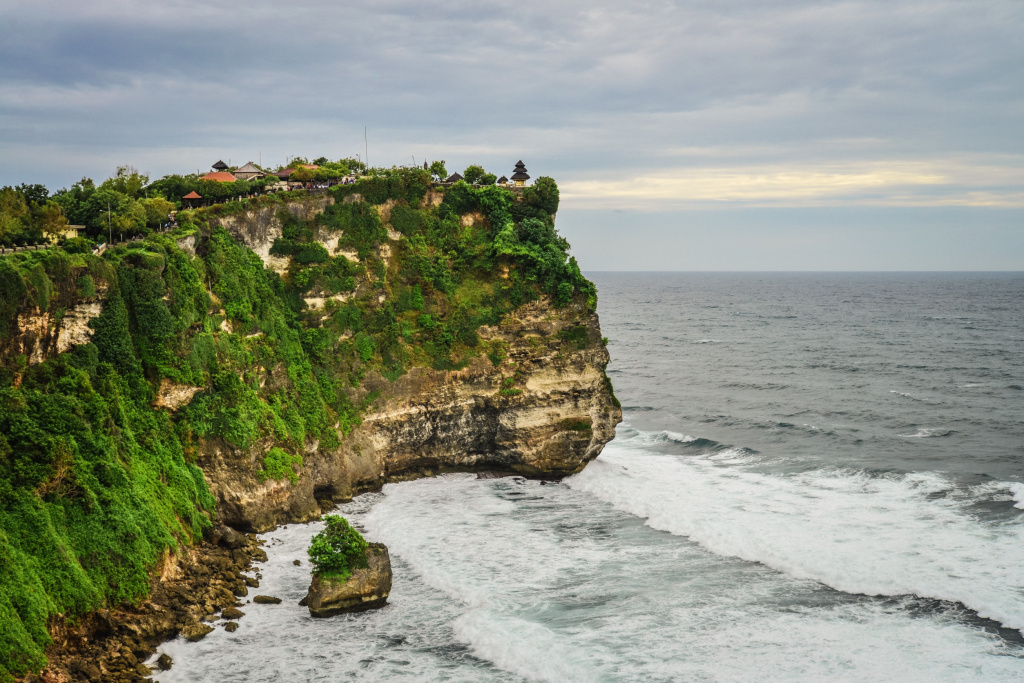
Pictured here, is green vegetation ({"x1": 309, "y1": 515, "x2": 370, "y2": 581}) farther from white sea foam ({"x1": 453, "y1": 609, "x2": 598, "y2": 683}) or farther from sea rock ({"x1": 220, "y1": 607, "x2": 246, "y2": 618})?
white sea foam ({"x1": 453, "y1": 609, "x2": 598, "y2": 683})

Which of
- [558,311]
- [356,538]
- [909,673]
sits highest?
[558,311]

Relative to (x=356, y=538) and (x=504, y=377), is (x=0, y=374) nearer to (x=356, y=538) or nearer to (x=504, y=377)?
(x=356, y=538)

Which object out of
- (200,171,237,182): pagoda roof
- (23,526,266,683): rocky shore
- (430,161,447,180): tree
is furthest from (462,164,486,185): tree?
(23,526,266,683): rocky shore

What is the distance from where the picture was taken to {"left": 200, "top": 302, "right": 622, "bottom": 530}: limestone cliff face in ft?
132

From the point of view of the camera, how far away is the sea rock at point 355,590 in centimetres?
2670

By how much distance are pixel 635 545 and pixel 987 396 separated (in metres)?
44.5

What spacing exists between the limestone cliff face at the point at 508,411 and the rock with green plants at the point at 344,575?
11452 mm

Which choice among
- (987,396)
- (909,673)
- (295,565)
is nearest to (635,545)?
(909,673)

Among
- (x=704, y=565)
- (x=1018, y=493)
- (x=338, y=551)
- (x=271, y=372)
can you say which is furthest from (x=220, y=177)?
(x=1018, y=493)

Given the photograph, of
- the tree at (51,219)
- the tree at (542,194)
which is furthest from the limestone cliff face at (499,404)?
the tree at (51,219)

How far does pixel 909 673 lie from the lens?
23562mm

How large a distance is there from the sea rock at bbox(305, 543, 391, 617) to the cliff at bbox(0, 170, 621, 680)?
5.58 meters

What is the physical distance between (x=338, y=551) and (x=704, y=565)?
1487 cm

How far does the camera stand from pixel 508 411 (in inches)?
1633
